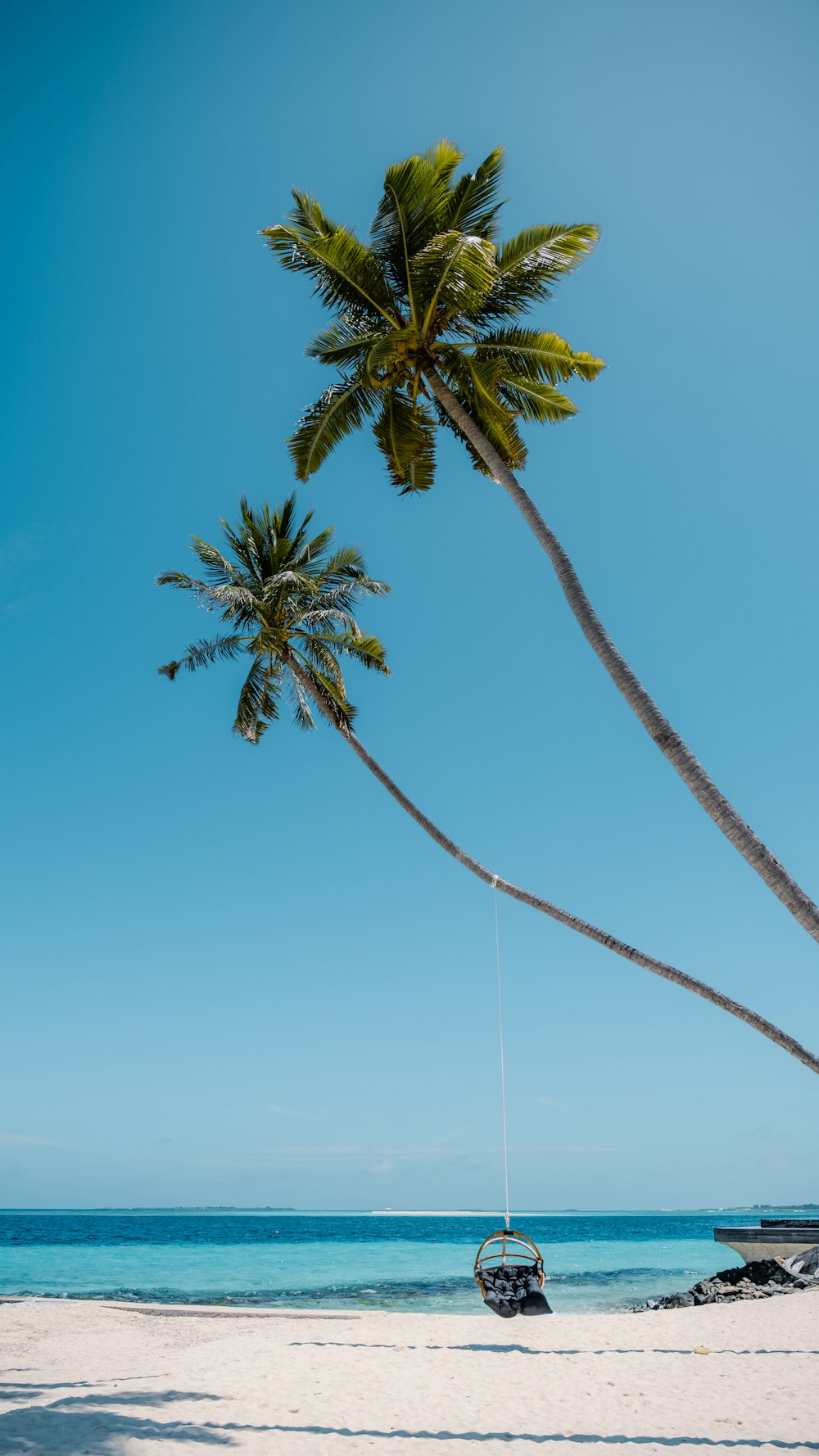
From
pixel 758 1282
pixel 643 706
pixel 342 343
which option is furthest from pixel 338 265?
pixel 758 1282

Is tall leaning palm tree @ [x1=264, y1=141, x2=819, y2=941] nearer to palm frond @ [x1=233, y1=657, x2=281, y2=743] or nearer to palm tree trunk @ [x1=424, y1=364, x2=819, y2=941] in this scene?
palm tree trunk @ [x1=424, y1=364, x2=819, y2=941]

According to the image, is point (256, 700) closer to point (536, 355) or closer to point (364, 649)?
point (364, 649)

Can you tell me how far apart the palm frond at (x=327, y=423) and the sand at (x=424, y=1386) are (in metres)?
8.80

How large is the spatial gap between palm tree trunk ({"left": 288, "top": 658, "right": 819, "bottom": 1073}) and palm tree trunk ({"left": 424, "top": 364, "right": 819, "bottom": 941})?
1615 millimetres

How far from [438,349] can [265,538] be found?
5.62 m

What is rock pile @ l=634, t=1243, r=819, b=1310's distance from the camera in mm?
17422

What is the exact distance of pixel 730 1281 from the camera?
1902 centimetres

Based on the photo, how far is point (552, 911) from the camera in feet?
28.9

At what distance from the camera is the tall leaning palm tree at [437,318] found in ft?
26.3

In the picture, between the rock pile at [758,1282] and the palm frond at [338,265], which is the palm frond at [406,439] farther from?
the rock pile at [758,1282]

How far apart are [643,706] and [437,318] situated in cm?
455

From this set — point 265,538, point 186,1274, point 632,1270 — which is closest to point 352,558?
point 265,538

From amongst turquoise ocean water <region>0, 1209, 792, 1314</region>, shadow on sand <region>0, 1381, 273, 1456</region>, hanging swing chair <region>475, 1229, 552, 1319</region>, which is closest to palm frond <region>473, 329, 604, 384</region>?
hanging swing chair <region>475, 1229, 552, 1319</region>

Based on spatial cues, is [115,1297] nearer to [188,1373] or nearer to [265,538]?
[188,1373]
